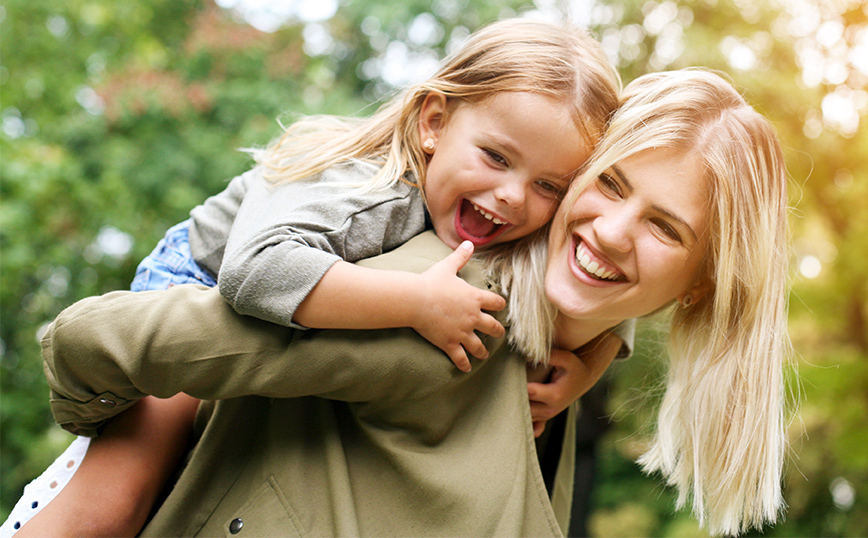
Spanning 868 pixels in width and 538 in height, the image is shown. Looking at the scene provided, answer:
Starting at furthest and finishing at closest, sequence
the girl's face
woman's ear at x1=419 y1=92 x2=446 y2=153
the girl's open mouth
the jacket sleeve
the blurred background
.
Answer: the blurred background < woman's ear at x1=419 y1=92 x2=446 y2=153 < the girl's open mouth < the girl's face < the jacket sleeve

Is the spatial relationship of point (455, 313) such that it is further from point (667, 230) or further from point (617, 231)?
point (667, 230)

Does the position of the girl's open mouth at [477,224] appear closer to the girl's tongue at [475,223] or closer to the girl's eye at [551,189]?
the girl's tongue at [475,223]

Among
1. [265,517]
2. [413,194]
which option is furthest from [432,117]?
[265,517]

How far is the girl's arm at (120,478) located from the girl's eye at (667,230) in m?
1.29

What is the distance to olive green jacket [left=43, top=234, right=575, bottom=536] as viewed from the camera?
4.54ft

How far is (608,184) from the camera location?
66.0 inches

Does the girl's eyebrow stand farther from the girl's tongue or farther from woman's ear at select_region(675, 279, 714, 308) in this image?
the girl's tongue

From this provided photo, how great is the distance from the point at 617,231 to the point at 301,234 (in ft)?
2.40

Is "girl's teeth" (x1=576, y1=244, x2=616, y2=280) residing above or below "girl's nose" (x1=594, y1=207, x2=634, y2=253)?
below

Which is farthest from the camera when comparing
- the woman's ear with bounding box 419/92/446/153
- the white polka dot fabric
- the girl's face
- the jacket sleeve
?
the woman's ear with bounding box 419/92/446/153

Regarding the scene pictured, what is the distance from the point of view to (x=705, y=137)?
1.64 metres

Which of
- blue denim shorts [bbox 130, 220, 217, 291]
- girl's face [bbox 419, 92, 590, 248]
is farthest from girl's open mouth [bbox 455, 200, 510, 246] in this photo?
blue denim shorts [bbox 130, 220, 217, 291]

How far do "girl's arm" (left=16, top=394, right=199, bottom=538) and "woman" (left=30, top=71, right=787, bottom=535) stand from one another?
76 mm

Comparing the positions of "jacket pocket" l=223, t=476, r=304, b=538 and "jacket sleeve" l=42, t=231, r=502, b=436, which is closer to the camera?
"jacket sleeve" l=42, t=231, r=502, b=436
